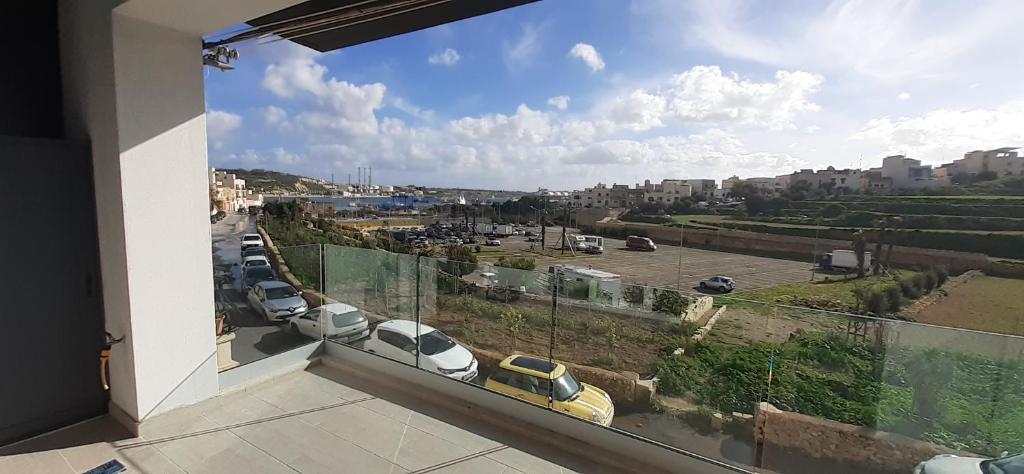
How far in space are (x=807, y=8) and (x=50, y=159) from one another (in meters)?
7.42

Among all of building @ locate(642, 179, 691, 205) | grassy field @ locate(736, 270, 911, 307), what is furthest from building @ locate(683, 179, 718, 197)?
grassy field @ locate(736, 270, 911, 307)

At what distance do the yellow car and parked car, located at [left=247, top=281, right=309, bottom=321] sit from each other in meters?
1.73

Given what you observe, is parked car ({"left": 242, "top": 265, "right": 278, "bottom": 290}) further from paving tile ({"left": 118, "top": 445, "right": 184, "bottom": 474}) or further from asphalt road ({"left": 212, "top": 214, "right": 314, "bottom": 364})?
paving tile ({"left": 118, "top": 445, "right": 184, "bottom": 474})

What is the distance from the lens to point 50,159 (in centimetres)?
192

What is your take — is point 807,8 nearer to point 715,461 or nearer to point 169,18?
point 715,461

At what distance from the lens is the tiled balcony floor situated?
1888 millimetres

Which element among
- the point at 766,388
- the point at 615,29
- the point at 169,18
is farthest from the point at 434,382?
the point at 615,29

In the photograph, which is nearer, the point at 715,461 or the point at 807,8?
the point at 715,461

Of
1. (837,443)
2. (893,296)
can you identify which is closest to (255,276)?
(837,443)

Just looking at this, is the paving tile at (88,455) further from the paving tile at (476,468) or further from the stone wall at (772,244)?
the stone wall at (772,244)

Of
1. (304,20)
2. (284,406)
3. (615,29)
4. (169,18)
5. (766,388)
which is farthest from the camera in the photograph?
(615,29)

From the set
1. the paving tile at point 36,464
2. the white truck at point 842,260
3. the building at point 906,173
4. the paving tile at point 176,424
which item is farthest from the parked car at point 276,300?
the white truck at point 842,260

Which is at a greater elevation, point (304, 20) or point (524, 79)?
point (524, 79)

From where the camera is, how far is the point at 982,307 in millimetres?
14078
